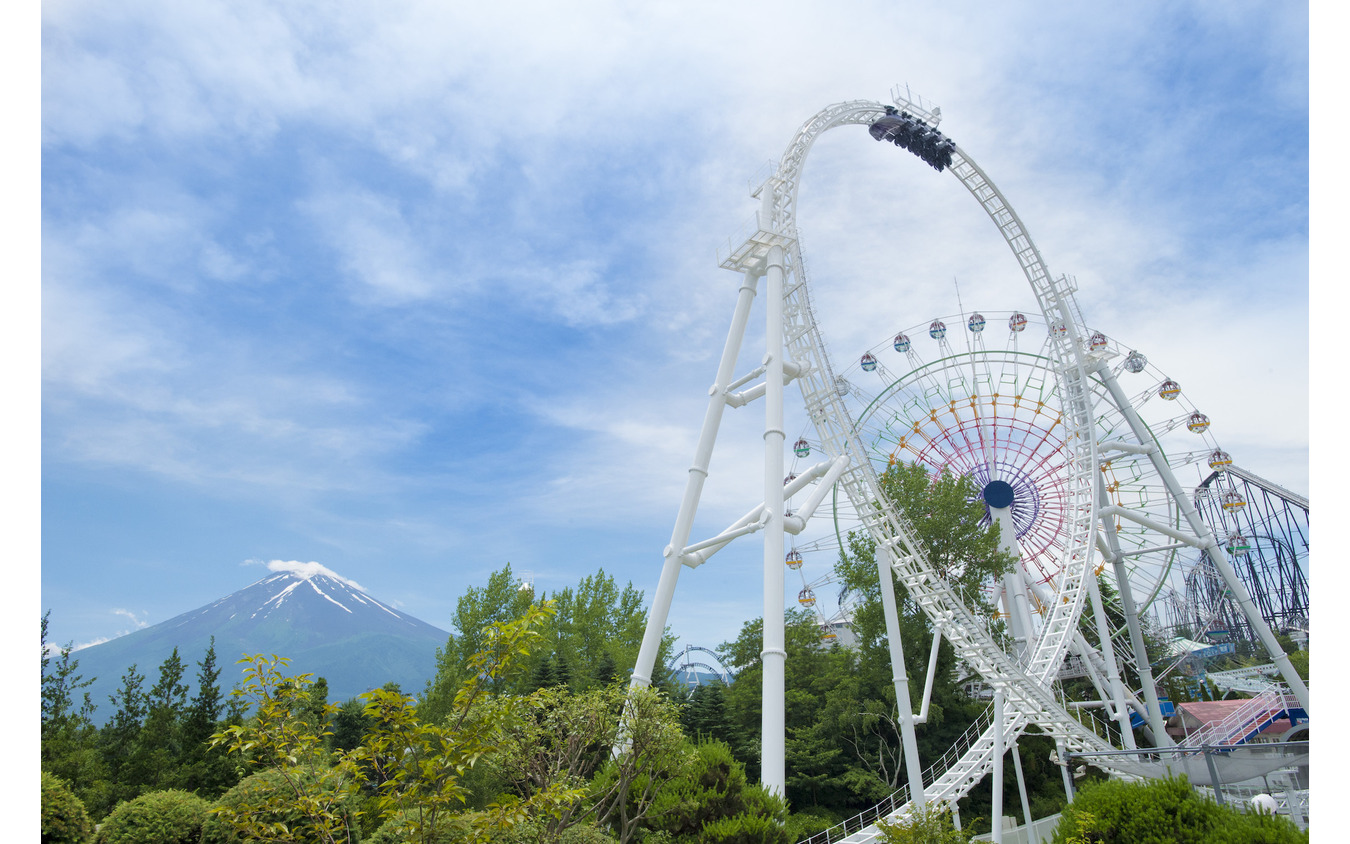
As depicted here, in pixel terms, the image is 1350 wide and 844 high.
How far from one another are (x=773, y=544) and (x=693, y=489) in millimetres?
2321

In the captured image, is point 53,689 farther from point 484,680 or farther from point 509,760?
point 484,680

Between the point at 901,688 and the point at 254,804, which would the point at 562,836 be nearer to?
the point at 254,804

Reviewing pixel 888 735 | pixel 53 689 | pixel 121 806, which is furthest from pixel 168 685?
pixel 888 735

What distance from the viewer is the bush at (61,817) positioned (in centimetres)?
1047

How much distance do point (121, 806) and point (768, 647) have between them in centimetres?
1029

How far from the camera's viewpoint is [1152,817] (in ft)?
33.6

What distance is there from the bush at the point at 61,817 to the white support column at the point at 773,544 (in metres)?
9.87

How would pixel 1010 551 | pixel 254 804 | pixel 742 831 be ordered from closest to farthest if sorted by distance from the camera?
pixel 254 804, pixel 742 831, pixel 1010 551

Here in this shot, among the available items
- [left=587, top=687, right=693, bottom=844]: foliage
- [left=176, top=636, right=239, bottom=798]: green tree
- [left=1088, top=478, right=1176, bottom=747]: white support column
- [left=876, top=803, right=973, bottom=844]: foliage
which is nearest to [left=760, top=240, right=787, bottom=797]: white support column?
[left=587, top=687, right=693, bottom=844]: foliage

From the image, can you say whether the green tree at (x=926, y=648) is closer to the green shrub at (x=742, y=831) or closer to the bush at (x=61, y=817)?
the green shrub at (x=742, y=831)

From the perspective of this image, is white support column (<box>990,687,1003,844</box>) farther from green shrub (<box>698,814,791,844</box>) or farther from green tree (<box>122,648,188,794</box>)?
green tree (<box>122,648,188,794</box>)

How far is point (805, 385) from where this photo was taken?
19047 mm

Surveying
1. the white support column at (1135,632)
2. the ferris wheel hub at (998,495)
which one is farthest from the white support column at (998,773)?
the ferris wheel hub at (998,495)

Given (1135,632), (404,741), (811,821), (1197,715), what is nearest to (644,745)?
(404,741)
